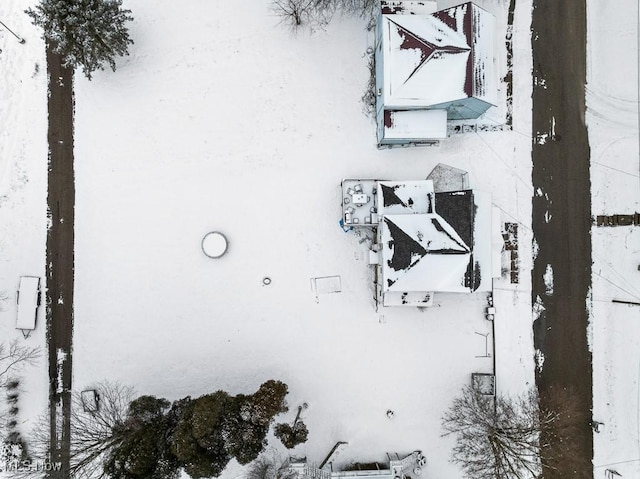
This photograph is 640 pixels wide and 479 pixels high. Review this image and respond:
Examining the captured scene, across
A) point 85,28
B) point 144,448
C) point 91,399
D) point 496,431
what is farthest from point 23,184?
point 496,431

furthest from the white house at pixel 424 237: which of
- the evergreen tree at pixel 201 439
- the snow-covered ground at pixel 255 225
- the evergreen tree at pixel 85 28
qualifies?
the evergreen tree at pixel 85 28

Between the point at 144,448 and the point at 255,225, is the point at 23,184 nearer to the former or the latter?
the point at 255,225

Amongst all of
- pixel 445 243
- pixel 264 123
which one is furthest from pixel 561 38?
pixel 264 123

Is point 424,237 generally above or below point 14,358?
above

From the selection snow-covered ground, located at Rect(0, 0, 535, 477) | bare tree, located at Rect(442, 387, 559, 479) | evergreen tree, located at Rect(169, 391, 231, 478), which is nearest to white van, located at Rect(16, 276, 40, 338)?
snow-covered ground, located at Rect(0, 0, 535, 477)

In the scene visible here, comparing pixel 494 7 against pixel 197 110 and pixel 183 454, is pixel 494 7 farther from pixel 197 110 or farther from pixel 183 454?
pixel 183 454

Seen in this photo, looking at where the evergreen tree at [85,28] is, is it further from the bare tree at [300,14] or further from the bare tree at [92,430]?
the bare tree at [92,430]
